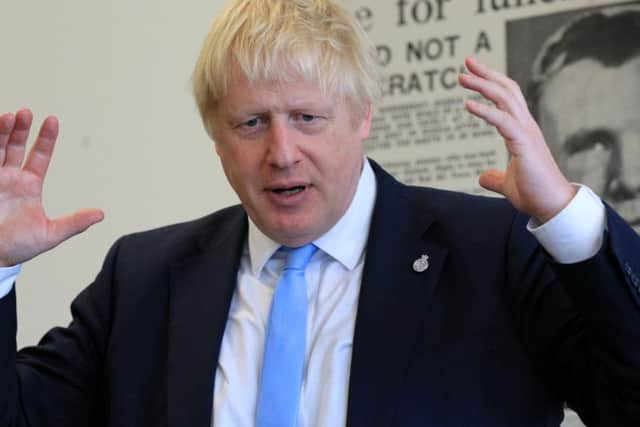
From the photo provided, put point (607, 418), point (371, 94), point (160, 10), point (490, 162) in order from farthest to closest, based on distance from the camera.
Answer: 1. point (160, 10)
2. point (490, 162)
3. point (371, 94)
4. point (607, 418)

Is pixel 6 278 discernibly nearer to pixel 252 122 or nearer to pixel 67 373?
pixel 67 373

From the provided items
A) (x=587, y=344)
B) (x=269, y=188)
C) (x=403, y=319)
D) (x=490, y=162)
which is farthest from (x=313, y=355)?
(x=490, y=162)

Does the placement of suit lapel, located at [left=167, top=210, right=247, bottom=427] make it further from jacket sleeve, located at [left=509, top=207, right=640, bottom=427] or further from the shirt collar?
jacket sleeve, located at [left=509, top=207, right=640, bottom=427]

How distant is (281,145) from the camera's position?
1.82 m

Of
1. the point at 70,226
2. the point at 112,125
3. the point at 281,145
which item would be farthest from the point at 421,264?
the point at 112,125

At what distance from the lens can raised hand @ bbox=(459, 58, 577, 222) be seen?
5.07 feet

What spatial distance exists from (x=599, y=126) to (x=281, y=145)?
34.1 inches

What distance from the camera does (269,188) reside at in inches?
73.4

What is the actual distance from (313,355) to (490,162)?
35.2 inches

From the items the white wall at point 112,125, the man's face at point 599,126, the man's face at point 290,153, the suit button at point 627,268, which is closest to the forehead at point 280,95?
the man's face at point 290,153

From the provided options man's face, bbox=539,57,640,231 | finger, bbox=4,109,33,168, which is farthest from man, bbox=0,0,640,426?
man's face, bbox=539,57,640,231

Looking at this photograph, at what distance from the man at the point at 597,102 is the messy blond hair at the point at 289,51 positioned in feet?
2.00

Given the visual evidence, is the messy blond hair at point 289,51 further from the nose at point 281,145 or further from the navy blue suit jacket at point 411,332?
the navy blue suit jacket at point 411,332

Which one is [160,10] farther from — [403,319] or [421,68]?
[403,319]
